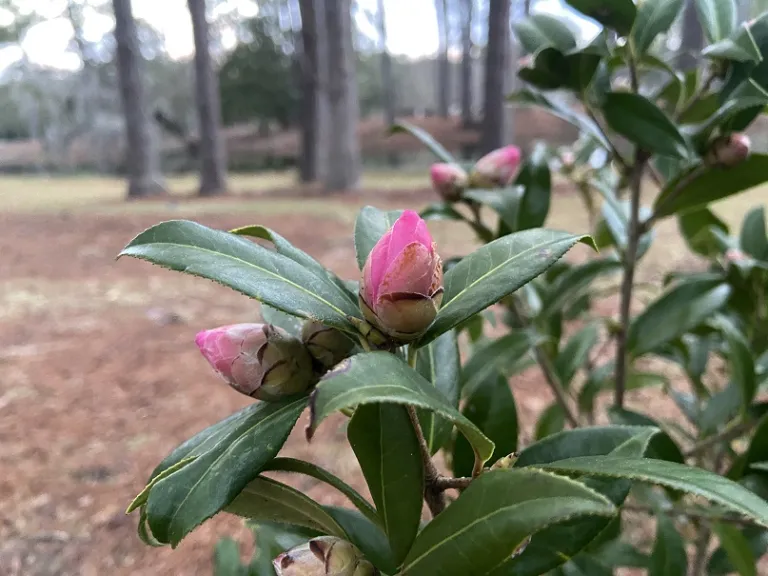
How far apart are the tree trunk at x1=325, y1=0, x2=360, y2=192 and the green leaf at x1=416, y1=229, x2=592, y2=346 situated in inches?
223

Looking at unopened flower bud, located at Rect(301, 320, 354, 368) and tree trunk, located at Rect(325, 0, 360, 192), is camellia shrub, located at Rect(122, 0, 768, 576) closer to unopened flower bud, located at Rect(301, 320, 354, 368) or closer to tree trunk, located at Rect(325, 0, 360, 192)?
unopened flower bud, located at Rect(301, 320, 354, 368)

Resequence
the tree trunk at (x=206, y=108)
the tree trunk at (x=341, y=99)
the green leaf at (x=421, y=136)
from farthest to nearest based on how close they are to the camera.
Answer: the tree trunk at (x=206, y=108)
the tree trunk at (x=341, y=99)
the green leaf at (x=421, y=136)

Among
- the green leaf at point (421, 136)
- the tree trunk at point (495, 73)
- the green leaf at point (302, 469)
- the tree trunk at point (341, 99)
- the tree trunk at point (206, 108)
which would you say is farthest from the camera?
the tree trunk at point (206, 108)

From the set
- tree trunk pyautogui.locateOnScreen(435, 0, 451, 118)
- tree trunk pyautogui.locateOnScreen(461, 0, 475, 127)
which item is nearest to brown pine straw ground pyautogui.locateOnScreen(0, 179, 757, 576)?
tree trunk pyautogui.locateOnScreen(461, 0, 475, 127)

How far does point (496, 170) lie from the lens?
2.26 feet

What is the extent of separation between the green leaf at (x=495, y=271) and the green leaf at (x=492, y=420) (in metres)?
0.19

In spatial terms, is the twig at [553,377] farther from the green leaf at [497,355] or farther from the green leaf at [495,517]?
the green leaf at [495,517]

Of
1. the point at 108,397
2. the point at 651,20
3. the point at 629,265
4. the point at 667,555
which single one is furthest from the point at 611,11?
the point at 108,397

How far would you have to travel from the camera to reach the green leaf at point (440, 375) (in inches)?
17.1

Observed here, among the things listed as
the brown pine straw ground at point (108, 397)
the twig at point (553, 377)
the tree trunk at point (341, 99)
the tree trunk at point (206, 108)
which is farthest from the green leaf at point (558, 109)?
the tree trunk at point (206, 108)

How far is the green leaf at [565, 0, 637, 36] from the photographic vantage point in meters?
0.51

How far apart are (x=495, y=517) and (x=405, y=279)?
0.38 feet

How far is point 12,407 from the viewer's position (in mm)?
1705

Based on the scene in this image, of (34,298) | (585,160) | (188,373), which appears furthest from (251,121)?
(585,160)
